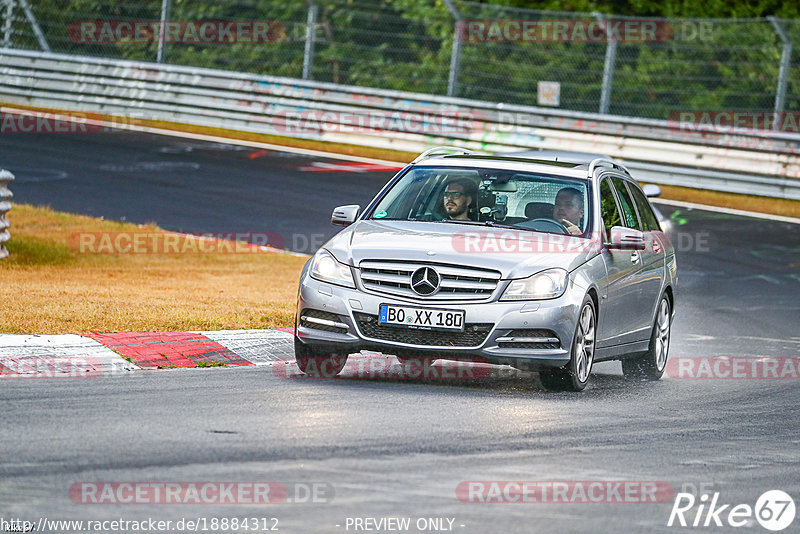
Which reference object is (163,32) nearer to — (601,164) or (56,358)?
(601,164)

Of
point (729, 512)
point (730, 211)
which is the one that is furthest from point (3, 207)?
point (730, 211)

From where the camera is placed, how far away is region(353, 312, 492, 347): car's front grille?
927cm

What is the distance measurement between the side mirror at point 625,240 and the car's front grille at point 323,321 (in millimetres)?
2171

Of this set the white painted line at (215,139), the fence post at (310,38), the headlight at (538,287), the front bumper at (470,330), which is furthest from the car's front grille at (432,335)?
the fence post at (310,38)

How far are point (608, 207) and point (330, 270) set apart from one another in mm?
2485

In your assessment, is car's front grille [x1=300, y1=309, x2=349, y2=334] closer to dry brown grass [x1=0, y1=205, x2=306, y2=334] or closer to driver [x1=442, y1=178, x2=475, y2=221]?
driver [x1=442, y1=178, x2=475, y2=221]

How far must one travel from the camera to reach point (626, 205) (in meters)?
11.5

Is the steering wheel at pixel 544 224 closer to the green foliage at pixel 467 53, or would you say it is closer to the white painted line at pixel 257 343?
the white painted line at pixel 257 343

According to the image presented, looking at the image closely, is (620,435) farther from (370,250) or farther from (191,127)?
(191,127)

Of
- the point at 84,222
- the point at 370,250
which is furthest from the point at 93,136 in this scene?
the point at 370,250

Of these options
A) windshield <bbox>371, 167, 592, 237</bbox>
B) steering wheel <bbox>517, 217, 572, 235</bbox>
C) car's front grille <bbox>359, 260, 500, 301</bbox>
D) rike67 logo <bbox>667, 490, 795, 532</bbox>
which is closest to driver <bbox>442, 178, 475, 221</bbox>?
windshield <bbox>371, 167, 592, 237</bbox>

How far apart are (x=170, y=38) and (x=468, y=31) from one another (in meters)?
6.74

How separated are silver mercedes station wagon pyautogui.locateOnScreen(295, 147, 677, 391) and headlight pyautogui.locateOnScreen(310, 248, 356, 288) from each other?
0.03ft

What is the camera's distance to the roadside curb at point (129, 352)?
9.52m
